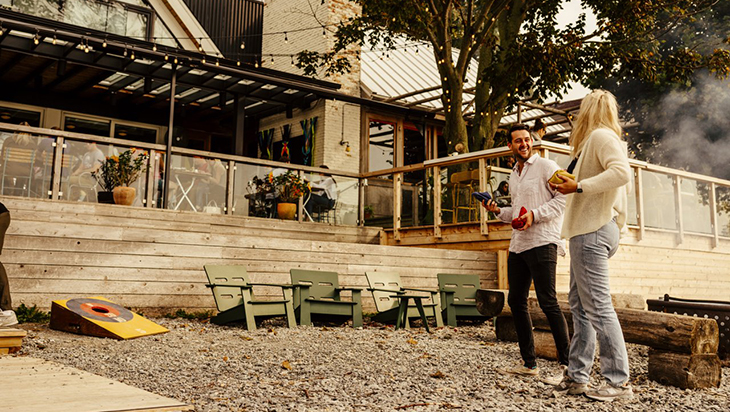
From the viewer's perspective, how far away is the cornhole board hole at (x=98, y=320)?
5.98 meters

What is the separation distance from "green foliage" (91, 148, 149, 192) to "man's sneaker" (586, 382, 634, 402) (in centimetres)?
872

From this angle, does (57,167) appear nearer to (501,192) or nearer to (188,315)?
(188,315)

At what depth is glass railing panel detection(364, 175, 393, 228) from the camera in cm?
1274

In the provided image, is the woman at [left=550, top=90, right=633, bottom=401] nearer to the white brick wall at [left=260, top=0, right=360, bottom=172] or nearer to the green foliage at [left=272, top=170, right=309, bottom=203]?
the green foliage at [left=272, top=170, right=309, bottom=203]

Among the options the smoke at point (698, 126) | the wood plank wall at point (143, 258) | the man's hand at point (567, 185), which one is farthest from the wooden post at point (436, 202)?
the smoke at point (698, 126)

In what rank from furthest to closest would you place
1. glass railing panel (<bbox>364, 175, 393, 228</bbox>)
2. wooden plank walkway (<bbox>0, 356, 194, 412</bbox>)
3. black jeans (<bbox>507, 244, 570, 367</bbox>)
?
glass railing panel (<bbox>364, 175, 393, 228</bbox>) → black jeans (<bbox>507, 244, 570, 367</bbox>) → wooden plank walkway (<bbox>0, 356, 194, 412</bbox>)

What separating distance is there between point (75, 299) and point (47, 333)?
56 centimetres

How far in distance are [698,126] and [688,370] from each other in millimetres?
23970

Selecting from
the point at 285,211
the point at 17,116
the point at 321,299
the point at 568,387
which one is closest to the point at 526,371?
the point at 568,387

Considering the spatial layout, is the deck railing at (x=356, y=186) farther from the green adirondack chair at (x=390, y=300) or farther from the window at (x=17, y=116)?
the window at (x=17, y=116)

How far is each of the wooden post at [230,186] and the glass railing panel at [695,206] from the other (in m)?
8.67

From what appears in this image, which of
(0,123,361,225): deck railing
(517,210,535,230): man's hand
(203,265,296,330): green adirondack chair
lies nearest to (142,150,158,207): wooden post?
(0,123,361,225): deck railing

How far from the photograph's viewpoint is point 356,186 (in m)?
13.3

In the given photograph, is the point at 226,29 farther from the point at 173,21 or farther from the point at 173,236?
the point at 173,236
